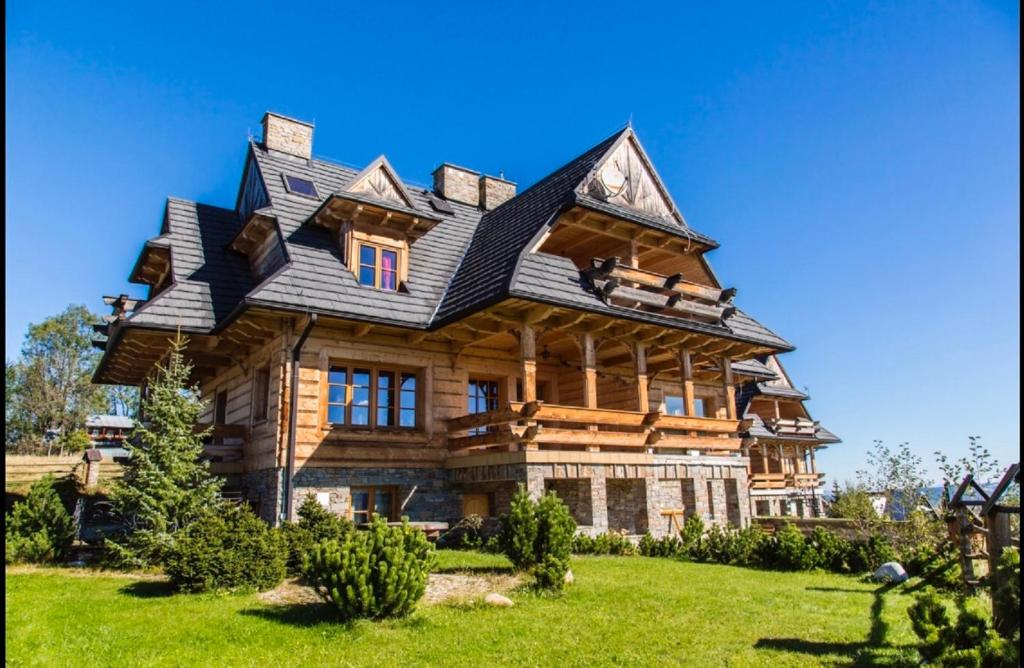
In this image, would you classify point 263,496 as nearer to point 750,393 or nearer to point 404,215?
point 404,215

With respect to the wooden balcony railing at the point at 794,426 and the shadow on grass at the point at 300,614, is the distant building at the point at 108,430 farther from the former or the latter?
the shadow on grass at the point at 300,614

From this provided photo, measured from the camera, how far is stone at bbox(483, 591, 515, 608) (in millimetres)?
9148

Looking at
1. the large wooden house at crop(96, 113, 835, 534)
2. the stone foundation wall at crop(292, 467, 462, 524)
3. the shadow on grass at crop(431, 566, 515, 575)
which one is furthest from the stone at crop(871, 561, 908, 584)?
the stone foundation wall at crop(292, 467, 462, 524)

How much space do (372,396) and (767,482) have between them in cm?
2461

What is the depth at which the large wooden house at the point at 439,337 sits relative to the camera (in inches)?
611

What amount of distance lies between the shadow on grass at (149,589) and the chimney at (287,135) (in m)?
13.7

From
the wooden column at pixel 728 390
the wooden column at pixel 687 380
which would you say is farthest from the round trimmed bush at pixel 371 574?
the wooden column at pixel 728 390

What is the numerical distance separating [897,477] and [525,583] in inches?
274

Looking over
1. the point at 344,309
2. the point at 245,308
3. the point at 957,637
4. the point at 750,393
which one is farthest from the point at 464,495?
the point at 750,393

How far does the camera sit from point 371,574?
8.33m

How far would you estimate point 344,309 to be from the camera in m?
15.6

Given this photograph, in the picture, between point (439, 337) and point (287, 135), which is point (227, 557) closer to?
point (439, 337)

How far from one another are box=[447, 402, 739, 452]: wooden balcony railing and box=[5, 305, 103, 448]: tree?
44.1 metres

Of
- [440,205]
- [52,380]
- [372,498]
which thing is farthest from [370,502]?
[52,380]
